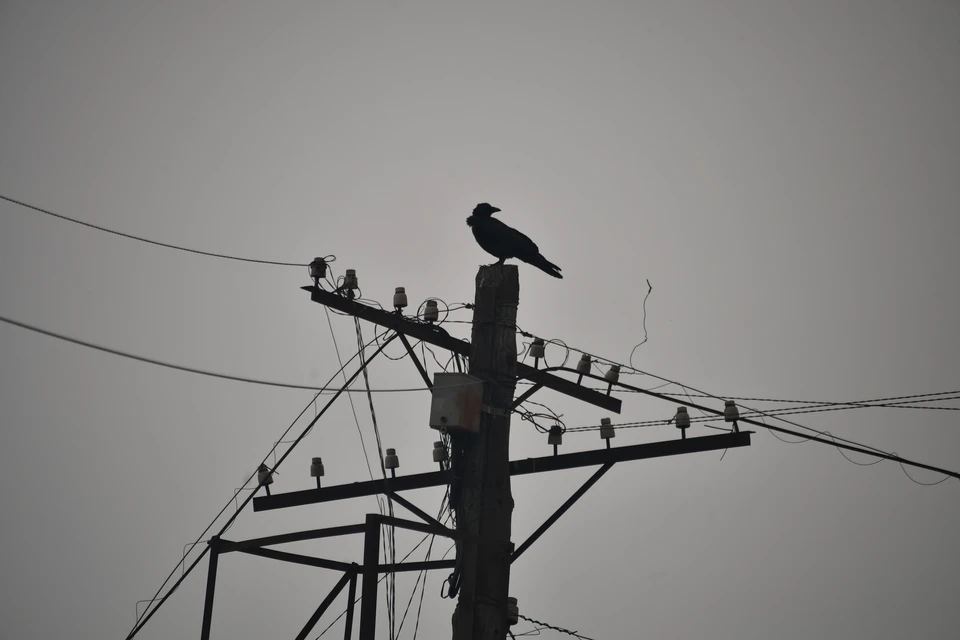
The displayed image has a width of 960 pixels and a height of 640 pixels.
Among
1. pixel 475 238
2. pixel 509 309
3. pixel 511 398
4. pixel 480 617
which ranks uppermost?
pixel 475 238

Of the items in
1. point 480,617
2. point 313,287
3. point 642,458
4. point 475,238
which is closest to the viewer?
point 480,617

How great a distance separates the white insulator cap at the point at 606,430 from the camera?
826 centimetres

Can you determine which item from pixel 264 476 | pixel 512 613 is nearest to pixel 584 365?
pixel 512 613

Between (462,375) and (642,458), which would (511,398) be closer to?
A: (462,375)

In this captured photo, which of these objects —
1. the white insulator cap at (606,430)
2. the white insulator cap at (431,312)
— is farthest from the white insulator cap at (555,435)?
the white insulator cap at (431,312)

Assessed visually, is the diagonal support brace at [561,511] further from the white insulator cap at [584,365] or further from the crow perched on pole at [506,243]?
the crow perched on pole at [506,243]

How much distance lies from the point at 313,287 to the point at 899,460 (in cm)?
585

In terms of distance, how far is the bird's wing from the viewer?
9.51 metres

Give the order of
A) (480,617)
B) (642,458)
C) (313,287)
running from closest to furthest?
(480,617) → (642,458) → (313,287)

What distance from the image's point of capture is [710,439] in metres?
8.50

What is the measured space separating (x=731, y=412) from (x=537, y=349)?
197 cm

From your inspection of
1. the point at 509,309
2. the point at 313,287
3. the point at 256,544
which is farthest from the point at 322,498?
the point at 509,309

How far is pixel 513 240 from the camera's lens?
31.2 ft

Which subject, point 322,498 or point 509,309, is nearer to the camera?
point 509,309
